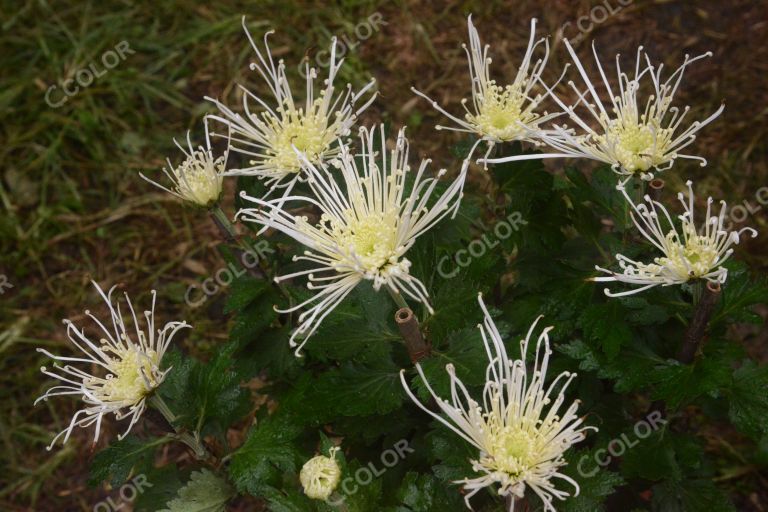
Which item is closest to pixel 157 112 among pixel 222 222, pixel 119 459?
pixel 222 222

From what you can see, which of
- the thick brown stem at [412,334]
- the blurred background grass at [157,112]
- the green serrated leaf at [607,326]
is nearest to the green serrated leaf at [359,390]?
the thick brown stem at [412,334]

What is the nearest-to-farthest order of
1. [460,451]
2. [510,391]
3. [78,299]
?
[510,391] < [460,451] < [78,299]

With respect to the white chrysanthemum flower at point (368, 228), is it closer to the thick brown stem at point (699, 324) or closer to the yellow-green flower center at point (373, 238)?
the yellow-green flower center at point (373, 238)

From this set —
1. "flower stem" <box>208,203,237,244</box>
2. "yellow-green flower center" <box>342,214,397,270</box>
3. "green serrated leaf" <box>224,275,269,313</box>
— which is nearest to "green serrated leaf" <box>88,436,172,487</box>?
"green serrated leaf" <box>224,275,269,313</box>

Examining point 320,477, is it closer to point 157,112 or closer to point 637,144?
point 637,144

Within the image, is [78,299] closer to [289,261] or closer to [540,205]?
[289,261]

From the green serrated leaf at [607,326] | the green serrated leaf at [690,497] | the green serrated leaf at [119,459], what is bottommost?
the green serrated leaf at [690,497]

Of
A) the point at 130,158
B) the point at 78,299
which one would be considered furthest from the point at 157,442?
the point at 130,158
